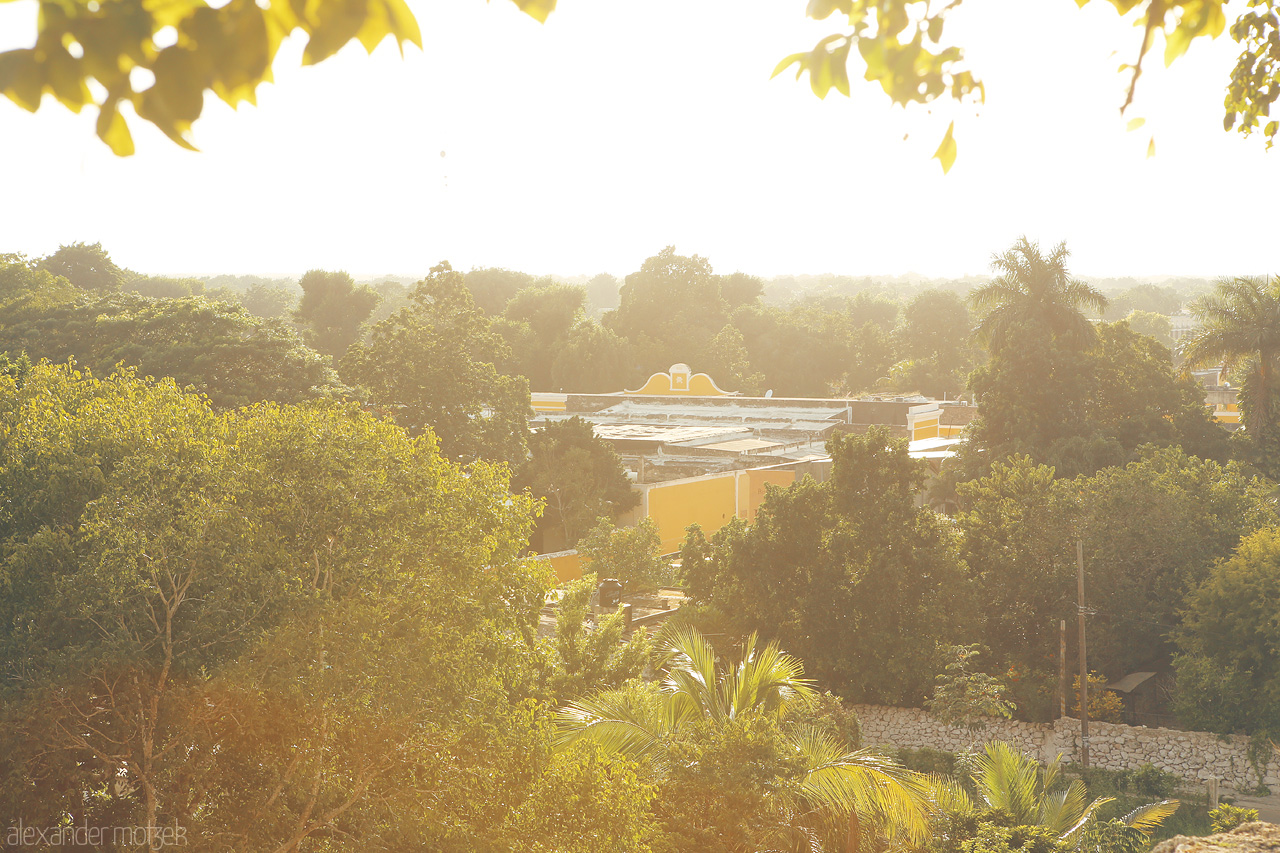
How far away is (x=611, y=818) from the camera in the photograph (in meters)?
6.00

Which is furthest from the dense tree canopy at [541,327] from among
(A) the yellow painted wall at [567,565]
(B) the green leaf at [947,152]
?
(B) the green leaf at [947,152]

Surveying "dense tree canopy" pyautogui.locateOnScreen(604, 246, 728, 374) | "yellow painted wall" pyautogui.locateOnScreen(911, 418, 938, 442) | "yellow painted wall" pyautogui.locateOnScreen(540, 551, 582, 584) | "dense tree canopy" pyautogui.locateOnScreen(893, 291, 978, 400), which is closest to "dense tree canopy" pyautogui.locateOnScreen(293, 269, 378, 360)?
"dense tree canopy" pyautogui.locateOnScreen(604, 246, 728, 374)

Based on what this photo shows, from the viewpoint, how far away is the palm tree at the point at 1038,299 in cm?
2359

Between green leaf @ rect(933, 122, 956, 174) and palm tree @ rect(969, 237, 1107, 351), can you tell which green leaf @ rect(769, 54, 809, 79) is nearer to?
green leaf @ rect(933, 122, 956, 174)

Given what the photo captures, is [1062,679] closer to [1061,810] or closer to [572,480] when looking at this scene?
[1061,810]

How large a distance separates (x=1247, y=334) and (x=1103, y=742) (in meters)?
14.1

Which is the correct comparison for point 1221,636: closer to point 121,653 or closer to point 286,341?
point 121,653

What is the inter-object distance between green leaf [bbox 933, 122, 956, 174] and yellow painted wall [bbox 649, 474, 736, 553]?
19.9m

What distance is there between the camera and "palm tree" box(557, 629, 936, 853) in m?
6.96

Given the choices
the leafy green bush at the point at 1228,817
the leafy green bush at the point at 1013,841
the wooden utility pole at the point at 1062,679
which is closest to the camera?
the leafy green bush at the point at 1013,841

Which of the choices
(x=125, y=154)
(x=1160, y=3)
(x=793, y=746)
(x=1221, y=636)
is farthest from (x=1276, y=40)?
(x=1221, y=636)

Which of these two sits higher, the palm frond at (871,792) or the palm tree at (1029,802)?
the palm frond at (871,792)

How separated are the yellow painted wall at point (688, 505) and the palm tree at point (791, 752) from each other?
14.2m

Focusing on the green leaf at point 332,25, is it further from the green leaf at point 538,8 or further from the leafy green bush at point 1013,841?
the leafy green bush at point 1013,841
